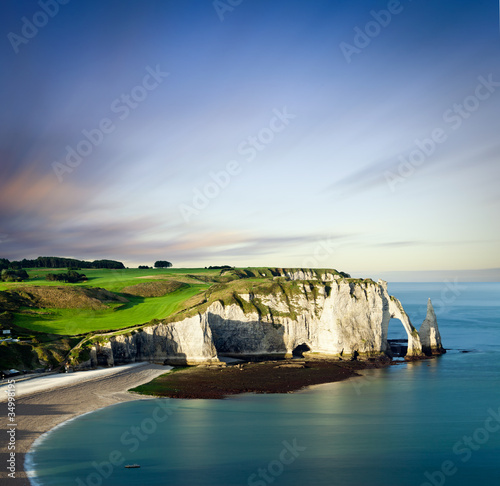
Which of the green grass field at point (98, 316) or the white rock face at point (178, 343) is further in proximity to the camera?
the green grass field at point (98, 316)

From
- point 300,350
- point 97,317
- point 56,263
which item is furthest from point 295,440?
point 56,263

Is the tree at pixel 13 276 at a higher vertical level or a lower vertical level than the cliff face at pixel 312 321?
higher

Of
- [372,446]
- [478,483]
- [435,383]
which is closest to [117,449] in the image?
[372,446]

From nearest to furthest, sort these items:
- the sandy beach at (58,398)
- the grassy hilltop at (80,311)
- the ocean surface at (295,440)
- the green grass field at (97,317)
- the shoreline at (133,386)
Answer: the ocean surface at (295,440), the sandy beach at (58,398), the shoreline at (133,386), the grassy hilltop at (80,311), the green grass field at (97,317)

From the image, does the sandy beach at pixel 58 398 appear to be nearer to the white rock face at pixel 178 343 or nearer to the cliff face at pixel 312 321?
the white rock face at pixel 178 343

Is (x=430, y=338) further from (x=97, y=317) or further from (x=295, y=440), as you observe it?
(x=97, y=317)

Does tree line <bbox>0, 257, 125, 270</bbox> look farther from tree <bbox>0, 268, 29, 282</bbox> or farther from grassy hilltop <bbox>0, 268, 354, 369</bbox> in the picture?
grassy hilltop <bbox>0, 268, 354, 369</bbox>

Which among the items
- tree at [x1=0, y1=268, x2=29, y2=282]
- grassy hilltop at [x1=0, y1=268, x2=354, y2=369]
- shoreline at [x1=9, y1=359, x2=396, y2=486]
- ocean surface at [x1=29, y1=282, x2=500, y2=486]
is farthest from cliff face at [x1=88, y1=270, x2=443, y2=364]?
tree at [x1=0, y1=268, x2=29, y2=282]

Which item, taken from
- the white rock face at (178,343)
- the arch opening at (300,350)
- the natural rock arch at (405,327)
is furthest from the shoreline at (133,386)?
the natural rock arch at (405,327)
